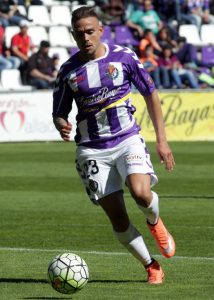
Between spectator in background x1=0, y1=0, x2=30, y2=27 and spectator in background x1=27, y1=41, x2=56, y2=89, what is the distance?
2.41 meters

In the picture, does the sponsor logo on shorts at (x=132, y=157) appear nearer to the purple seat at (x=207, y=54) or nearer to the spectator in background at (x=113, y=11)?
the spectator in background at (x=113, y=11)

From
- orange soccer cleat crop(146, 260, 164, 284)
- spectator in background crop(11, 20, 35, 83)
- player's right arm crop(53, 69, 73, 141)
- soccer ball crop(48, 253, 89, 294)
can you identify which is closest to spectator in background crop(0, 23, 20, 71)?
spectator in background crop(11, 20, 35, 83)

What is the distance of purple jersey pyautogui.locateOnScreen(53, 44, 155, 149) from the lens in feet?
26.9

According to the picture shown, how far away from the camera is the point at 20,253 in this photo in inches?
398

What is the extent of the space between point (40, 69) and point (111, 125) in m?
20.8

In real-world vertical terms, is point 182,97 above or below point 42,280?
below

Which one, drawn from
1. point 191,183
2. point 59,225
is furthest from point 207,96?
point 59,225

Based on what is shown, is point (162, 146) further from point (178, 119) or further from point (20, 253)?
point (178, 119)

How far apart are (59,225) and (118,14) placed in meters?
22.1

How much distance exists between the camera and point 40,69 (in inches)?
1137

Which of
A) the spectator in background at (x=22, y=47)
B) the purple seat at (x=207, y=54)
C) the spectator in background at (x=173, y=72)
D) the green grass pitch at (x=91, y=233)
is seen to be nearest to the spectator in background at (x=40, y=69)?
the spectator in background at (x=22, y=47)

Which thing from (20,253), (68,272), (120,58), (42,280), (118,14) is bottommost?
(118,14)

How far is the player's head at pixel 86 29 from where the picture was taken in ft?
26.4

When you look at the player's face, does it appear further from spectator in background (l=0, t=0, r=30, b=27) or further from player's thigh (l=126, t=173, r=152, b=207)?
spectator in background (l=0, t=0, r=30, b=27)
